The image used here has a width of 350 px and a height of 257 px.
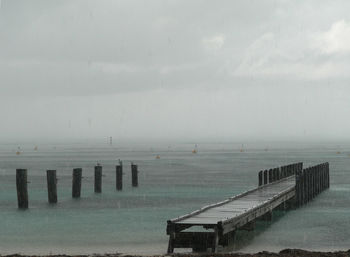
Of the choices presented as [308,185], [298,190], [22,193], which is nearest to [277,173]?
[308,185]

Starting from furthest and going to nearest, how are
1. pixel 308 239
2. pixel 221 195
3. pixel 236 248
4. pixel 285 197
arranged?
pixel 221 195
pixel 285 197
pixel 308 239
pixel 236 248

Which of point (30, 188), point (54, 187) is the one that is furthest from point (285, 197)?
point (30, 188)

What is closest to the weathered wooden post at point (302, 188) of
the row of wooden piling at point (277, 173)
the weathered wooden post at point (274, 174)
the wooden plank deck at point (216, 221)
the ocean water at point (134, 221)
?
the ocean water at point (134, 221)

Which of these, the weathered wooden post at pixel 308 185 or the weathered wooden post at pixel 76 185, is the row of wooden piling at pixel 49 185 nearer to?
the weathered wooden post at pixel 76 185

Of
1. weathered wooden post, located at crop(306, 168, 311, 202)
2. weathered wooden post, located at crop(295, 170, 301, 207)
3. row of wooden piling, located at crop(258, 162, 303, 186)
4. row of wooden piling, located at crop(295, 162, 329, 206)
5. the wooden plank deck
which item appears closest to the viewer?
the wooden plank deck

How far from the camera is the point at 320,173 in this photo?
4638cm

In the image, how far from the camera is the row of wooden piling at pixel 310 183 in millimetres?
36544

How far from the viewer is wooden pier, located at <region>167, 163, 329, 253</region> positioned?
64.1 ft

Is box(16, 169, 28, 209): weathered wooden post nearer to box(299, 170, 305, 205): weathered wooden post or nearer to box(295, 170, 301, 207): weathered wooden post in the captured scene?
box(295, 170, 301, 207): weathered wooden post

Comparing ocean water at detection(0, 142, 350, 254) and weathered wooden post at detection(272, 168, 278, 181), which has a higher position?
weathered wooden post at detection(272, 168, 278, 181)

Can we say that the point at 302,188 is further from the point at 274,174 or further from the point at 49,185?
the point at 49,185

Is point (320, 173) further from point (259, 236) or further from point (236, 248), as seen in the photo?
point (236, 248)

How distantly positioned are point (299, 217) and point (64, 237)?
41.4ft

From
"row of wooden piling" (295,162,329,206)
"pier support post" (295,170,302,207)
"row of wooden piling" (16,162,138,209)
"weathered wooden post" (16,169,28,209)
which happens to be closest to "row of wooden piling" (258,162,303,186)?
"row of wooden piling" (295,162,329,206)
